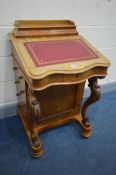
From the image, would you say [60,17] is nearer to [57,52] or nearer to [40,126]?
[57,52]

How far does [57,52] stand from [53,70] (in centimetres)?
21

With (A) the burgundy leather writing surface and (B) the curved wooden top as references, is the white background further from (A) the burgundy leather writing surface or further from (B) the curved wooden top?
(A) the burgundy leather writing surface

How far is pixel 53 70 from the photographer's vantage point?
3.16ft

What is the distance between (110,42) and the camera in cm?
189

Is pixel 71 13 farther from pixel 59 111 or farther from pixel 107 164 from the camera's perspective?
pixel 107 164

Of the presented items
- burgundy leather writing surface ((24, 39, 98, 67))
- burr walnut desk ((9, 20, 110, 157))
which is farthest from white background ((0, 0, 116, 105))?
burgundy leather writing surface ((24, 39, 98, 67))

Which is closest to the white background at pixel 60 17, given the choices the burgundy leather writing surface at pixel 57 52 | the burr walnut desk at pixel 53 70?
the burr walnut desk at pixel 53 70

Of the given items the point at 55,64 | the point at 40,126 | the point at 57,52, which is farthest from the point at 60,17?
Result: the point at 40,126

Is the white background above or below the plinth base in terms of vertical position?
above

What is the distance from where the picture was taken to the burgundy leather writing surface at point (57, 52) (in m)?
1.04

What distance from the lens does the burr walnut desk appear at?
3.26 feet

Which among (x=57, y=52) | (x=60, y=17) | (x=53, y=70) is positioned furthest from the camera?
(x=60, y=17)

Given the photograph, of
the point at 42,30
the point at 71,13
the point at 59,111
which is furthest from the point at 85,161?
the point at 71,13

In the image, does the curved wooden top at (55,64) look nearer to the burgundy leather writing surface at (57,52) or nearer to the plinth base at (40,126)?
the burgundy leather writing surface at (57,52)
